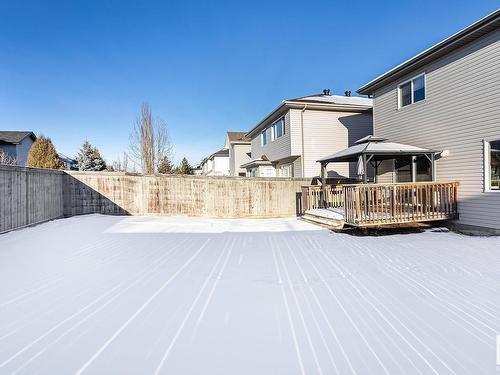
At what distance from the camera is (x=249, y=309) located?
3109mm

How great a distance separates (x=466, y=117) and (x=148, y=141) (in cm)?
1960

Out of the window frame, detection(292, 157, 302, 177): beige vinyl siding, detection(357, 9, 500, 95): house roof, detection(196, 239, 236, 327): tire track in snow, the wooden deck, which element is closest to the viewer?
detection(196, 239, 236, 327): tire track in snow

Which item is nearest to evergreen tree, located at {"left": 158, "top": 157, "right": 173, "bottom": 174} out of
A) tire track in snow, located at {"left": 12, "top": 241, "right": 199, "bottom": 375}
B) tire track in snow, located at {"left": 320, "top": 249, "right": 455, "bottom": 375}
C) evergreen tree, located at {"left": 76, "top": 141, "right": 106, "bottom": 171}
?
evergreen tree, located at {"left": 76, "top": 141, "right": 106, "bottom": 171}

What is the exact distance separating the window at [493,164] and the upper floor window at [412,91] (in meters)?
2.92

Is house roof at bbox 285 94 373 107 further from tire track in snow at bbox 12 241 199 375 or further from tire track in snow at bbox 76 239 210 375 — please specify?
tire track in snow at bbox 76 239 210 375

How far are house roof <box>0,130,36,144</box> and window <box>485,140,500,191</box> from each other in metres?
35.3

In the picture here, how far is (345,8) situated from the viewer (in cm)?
1159

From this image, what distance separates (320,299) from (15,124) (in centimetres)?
3259

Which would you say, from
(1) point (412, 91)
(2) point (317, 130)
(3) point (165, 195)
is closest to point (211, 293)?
(3) point (165, 195)

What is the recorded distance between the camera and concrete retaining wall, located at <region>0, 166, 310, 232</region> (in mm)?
10320

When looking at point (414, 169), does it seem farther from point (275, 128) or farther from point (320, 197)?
point (275, 128)

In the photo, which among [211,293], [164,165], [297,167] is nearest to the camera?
[211,293]

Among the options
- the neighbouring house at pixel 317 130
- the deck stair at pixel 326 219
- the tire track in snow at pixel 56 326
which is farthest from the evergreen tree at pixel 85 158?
the tire track in snow at pixel 56 326

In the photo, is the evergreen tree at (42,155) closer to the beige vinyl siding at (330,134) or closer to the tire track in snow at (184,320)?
the beige vinyl siding at (330,134)
